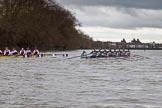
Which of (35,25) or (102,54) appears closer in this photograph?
(102,54)

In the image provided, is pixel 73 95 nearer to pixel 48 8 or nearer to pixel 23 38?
pixel 23 38

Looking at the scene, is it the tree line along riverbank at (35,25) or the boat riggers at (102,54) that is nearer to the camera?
the boat riggers at (102,54)

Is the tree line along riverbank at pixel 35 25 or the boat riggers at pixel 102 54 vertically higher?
the tree line along riverbank at pixel 35 25

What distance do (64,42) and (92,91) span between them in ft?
308

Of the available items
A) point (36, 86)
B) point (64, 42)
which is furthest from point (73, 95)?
point (64, 42)

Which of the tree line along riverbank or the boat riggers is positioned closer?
the boat riggers

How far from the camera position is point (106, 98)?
789 inches

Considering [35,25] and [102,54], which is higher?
[35,25]

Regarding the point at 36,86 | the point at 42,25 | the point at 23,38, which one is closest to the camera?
the point at 36,86

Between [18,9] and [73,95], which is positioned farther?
[18,9]

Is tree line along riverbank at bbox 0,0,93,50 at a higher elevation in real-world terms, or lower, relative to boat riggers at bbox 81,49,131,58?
higher

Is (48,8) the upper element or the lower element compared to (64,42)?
upper

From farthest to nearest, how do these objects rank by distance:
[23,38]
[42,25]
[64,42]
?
1. [64,42]
2. [42,25]
3. [23,38]

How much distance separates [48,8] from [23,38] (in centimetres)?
1699
